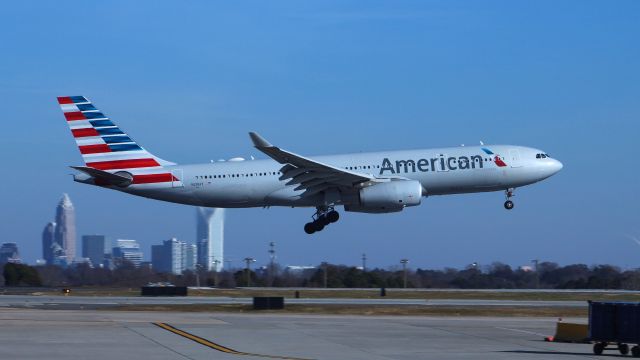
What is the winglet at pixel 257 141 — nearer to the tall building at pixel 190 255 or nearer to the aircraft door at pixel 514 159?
the aircraft door at pixel 514 159

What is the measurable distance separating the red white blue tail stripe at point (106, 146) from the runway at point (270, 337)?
43.6 ft

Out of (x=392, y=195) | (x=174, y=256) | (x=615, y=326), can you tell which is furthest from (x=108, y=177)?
(x=174, y=256)

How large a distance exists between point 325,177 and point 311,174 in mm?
716

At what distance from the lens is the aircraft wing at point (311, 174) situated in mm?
49062

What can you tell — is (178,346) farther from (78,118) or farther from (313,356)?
(78,118)

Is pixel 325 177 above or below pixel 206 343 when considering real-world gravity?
above

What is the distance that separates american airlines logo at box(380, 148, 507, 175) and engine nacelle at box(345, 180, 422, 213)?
107 cm

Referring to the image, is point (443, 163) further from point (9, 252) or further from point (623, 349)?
point (9, 252)

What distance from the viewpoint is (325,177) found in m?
51.5

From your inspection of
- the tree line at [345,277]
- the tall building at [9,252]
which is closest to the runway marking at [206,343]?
the tree line at [345,277]

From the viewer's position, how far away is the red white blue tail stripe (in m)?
53.9

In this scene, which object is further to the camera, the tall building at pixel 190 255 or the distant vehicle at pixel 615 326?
the tall building at pixel 190 255

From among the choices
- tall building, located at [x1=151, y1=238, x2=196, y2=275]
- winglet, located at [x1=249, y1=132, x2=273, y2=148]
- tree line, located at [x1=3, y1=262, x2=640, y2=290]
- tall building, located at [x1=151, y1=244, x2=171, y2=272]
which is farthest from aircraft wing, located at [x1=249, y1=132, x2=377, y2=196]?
tall building, located at [x1=151, y1=244, x2=171, y2=272]

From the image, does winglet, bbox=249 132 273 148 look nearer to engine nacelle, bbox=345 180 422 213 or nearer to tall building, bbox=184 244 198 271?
engine nacelle, bbox=345 180 422 213
